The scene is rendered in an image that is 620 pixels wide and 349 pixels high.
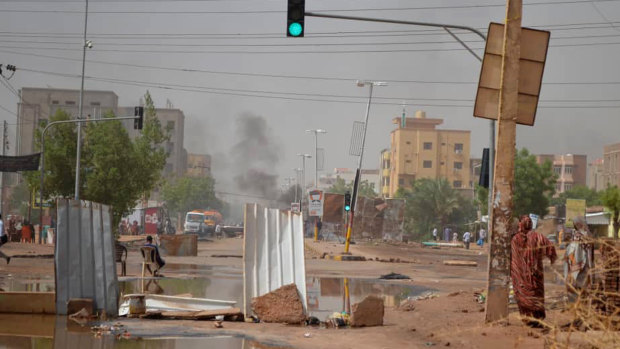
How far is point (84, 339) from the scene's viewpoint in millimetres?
10859

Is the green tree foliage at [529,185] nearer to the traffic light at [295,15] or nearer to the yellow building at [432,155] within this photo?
the yellow building at [432,155]

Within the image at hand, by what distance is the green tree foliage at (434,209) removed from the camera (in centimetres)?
9581

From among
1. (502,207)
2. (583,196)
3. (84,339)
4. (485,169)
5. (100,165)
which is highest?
(583,196)

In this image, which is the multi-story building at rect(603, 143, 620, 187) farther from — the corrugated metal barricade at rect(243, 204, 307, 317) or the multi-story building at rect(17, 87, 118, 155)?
the corrugated metal barricade at rect(243, 204, 307, 317)

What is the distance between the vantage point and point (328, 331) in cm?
1285

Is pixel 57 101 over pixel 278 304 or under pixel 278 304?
over

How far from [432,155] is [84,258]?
122577mm

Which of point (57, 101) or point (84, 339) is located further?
point (57, 101)

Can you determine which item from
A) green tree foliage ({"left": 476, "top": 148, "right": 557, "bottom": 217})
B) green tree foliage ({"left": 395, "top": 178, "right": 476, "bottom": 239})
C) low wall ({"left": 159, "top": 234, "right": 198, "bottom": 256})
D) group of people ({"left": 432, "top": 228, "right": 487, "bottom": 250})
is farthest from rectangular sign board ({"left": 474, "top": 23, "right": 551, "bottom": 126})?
green tree foliage ({"left": 395, "top": 178, "right": 476, "bottom": 239})

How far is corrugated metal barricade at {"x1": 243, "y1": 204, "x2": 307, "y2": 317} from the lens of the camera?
1379 centimetres

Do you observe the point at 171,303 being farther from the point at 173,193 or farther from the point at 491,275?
the point at 173,193

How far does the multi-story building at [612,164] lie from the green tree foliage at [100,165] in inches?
3504

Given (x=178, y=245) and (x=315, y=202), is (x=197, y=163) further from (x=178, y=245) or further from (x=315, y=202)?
(x=178, y=245)

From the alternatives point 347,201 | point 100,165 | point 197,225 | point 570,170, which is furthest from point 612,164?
point 347,201
